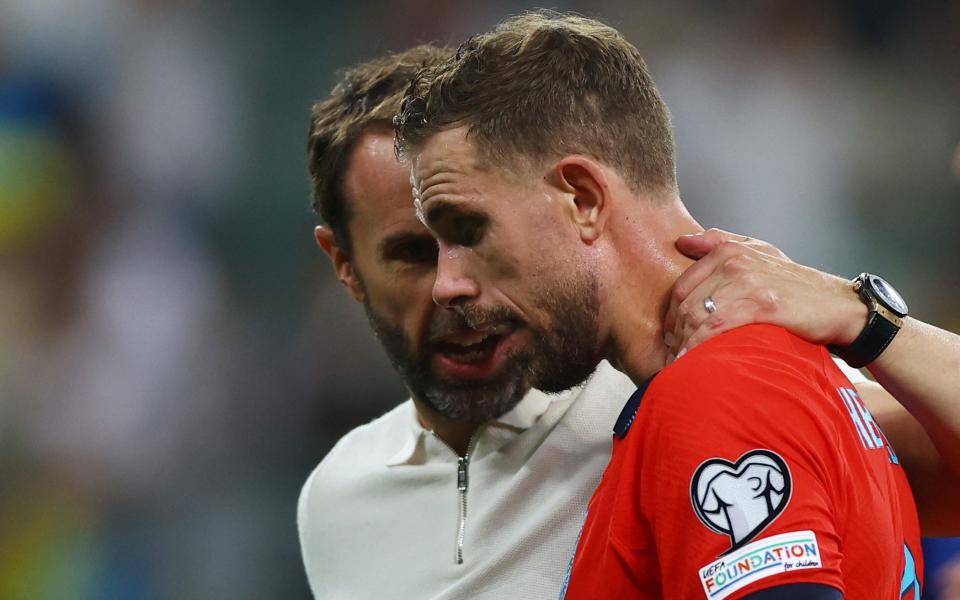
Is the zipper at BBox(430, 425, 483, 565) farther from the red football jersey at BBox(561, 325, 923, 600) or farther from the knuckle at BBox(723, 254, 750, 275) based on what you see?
the knuckle at BBox(723, 254, 750, 275)

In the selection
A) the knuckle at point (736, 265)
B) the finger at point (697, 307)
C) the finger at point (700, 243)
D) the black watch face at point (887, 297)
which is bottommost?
the finger at point (697, 307)

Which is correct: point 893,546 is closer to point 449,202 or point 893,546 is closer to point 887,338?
point 887,338

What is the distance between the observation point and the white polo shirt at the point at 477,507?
252cm

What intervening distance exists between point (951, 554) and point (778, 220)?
3968 millimetres

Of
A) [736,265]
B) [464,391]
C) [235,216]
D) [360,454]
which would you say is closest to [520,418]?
[464,391]

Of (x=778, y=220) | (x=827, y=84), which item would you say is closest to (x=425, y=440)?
(x=778, y=220)

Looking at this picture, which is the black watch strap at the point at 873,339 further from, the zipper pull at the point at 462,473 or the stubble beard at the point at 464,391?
the zipper pull at the point at 462,473

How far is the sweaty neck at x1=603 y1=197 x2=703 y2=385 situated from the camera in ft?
6.36

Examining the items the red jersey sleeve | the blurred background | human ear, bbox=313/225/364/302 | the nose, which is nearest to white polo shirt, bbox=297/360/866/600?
human ear, bbox=313/225/364/302

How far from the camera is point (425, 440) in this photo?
2.91m

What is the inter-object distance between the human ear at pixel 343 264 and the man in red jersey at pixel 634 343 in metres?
0.87

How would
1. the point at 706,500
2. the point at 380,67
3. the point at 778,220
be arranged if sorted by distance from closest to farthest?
the point at 706,500 < the point at 380,67 < the point at 778,220

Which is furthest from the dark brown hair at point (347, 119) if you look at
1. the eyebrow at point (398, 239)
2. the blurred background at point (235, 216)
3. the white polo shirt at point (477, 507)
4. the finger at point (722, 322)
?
the blurred background at point (235, 216)

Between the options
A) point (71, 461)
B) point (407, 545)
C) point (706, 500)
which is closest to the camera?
point (706, 500)
